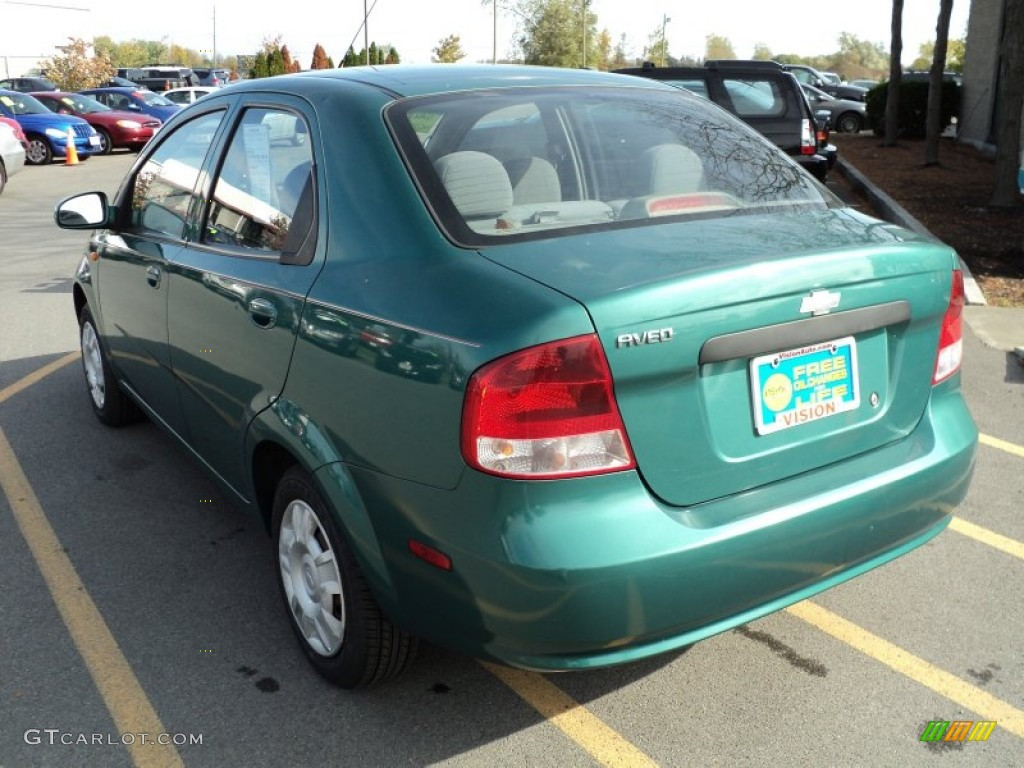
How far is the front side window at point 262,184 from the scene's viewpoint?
3285mm

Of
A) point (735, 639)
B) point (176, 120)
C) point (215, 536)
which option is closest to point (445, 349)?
point (735, 639)

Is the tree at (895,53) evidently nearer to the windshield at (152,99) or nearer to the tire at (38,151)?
the tire at (38,151)

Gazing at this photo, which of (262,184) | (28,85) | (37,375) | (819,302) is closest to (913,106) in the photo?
(37,375)

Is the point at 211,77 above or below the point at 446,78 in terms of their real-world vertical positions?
below

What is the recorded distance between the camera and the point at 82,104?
26.3 meters

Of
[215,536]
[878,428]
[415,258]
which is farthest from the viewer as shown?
[215,536]

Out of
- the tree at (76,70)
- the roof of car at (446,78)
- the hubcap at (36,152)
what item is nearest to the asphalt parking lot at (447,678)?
the roof of car at (446,78)

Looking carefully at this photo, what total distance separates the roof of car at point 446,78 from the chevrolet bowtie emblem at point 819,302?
53.0 inches

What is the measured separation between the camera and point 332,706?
123 inches

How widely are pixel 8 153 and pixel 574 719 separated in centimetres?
1756

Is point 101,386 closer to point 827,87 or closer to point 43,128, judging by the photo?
point 43,128

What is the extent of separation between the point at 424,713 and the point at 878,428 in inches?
60.5

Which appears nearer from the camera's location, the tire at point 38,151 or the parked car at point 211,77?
the tire at point 38,151

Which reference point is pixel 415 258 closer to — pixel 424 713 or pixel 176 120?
pixel 424 713
